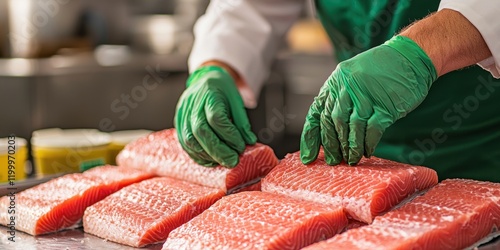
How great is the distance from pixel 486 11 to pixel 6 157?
1810 millimetres

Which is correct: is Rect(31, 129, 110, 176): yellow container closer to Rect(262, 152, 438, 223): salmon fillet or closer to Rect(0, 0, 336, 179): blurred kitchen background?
Rect(262, 152, 438, 223): salmon fillet

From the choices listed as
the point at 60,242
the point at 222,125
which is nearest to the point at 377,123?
the point at 222,125

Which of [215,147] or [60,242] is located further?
[215,147]

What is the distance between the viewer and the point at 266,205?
204 centimetres

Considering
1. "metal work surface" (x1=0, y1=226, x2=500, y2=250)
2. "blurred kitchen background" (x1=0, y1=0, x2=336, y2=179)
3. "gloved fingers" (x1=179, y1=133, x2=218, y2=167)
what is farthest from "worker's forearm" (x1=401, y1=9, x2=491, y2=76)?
"blurred kitchen background" (x1=0, y1=0, x2=336, y2=179)

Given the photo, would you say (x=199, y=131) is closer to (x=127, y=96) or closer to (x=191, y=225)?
(x=191, y=225)

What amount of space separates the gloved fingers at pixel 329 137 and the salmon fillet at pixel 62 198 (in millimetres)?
730

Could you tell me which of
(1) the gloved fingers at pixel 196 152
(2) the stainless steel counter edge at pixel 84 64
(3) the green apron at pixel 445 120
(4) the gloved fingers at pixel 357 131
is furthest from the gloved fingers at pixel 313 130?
(2) the stainless steel counter edge at pixel 84 64

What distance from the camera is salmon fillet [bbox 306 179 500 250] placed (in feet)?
5.82

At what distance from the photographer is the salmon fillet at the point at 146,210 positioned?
2.13m

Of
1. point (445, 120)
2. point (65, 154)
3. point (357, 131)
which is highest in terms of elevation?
point (357, 131)

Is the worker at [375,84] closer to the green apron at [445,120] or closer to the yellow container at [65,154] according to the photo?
the green apron at [445,120]

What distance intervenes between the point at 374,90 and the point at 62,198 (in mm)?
1058

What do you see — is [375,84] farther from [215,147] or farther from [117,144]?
[117,144]
